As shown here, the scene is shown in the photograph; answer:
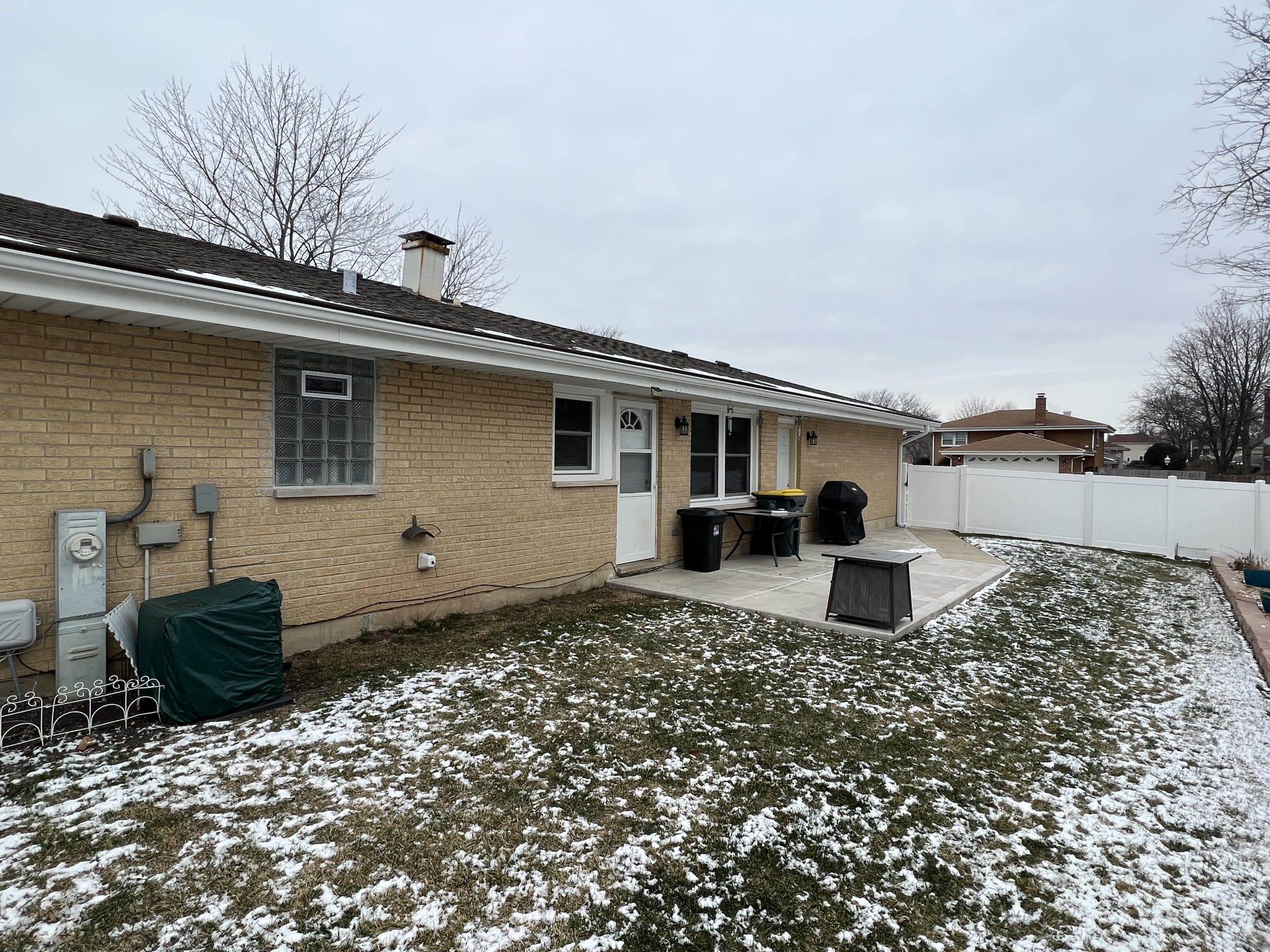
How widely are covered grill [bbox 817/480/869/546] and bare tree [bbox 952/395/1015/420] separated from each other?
67.1 metres

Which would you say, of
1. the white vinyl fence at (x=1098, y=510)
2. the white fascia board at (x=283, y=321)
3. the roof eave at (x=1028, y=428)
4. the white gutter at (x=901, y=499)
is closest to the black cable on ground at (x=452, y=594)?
the white fascia board at (x=283, y=321)

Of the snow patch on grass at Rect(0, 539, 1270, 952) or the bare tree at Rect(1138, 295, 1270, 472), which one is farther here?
the bare tree at Rect(1138, 295, 1270, 472)

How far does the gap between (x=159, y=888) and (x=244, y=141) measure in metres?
17.8

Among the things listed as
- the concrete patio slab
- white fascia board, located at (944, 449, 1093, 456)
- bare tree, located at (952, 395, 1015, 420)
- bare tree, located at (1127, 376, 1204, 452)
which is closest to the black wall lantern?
the concrete patio slab

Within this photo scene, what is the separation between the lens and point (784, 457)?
37.8 feet

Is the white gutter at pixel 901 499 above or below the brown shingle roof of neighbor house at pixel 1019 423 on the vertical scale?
below

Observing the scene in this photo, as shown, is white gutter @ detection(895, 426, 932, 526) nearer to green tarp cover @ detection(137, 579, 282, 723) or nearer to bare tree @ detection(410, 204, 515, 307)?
bare tree @ detection(410, 204, 515, 307)

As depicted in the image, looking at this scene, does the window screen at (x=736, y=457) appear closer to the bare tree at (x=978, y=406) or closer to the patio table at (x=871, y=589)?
the patio table at (x=871, y=589)

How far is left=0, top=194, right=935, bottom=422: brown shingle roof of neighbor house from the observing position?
12.9 ft

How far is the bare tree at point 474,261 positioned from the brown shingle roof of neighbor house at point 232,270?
12239mm

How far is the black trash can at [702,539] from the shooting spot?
8.72 metres

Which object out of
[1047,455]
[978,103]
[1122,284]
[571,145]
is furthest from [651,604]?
[1047,455]

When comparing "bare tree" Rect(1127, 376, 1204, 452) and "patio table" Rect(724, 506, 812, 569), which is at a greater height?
"bare tree" Rect(1127, 376, 1204, 452)

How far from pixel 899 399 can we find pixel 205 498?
69.8 m
